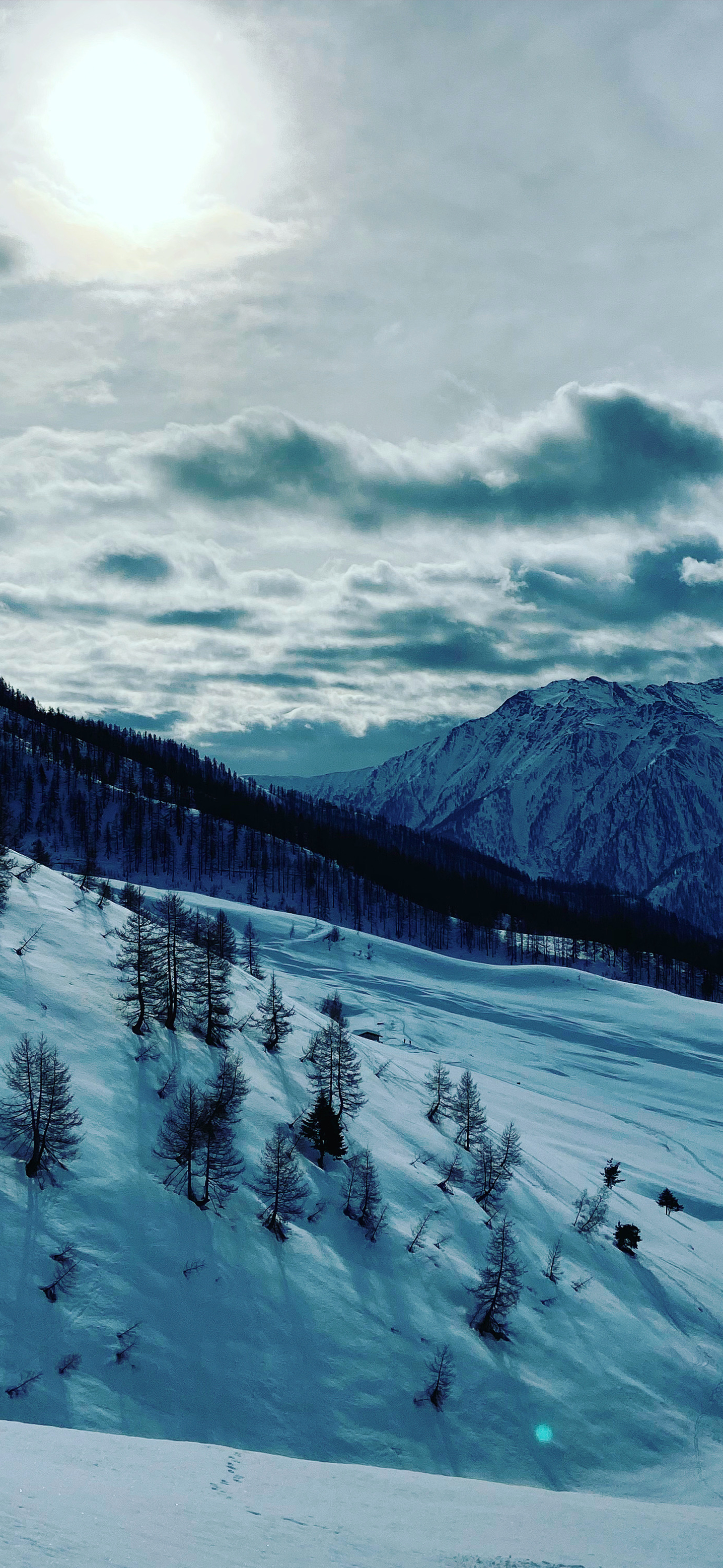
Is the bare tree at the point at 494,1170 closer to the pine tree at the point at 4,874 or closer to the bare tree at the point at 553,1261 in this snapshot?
the bare tree at the point at 553,1261

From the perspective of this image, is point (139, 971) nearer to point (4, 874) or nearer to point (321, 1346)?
point (4, 874)

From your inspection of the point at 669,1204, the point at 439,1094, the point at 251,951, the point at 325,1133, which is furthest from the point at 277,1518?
the point at 251,951

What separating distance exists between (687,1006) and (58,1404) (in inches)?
4106

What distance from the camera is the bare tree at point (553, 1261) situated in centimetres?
4225

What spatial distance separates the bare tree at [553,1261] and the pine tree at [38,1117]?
27547 millimetres

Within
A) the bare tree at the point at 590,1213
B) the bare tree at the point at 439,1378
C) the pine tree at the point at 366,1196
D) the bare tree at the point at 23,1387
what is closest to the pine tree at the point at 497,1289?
the bare tree at the point at 439,1378

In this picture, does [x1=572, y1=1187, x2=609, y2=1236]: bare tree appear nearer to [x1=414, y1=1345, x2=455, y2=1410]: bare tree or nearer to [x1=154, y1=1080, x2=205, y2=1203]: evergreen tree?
[x1=414, y1=1345, x2=455, y2=1410]: bare tree

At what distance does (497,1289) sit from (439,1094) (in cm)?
1972

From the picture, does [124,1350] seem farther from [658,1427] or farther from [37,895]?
[37,895]

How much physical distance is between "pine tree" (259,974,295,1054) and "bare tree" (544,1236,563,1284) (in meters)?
21.4

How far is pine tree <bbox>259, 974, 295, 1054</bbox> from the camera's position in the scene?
5378cm

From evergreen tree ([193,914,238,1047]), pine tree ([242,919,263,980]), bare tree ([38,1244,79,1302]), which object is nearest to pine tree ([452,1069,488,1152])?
evergreen tree ([193,914,238,1047])

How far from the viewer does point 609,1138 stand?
69.2m

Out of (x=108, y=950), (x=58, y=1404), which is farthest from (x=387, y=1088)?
(x=58, y=1404)
